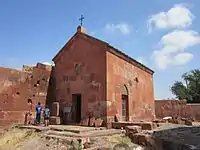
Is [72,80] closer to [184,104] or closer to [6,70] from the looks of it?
[6,70]

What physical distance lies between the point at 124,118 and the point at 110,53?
447 centimetres

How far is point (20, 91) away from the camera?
14.9 m

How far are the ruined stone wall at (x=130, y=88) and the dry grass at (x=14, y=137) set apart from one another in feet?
15.3

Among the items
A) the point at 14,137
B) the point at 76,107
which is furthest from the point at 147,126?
the point at 14,137

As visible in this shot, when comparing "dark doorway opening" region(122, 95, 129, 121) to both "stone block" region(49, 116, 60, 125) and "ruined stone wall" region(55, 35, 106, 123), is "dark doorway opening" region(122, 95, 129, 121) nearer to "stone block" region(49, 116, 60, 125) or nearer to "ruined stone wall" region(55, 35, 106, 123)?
"ruined stone wall" region(55, 35, 106, 123)

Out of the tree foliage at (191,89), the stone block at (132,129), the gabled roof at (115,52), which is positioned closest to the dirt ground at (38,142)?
the stone block at (132,129)

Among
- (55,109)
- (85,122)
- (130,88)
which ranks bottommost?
(85,122)

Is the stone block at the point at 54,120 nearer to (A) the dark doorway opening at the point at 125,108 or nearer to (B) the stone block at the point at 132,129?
(A) the dark doorway opening at the point at 125,108

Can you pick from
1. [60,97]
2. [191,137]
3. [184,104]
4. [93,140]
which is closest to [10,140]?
[93,140]

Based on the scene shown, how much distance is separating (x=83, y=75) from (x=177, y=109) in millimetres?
14446

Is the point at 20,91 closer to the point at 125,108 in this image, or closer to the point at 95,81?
the point at 95,81

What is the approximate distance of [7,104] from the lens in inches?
556

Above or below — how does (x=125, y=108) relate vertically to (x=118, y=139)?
above

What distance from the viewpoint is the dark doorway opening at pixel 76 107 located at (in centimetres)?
1561
